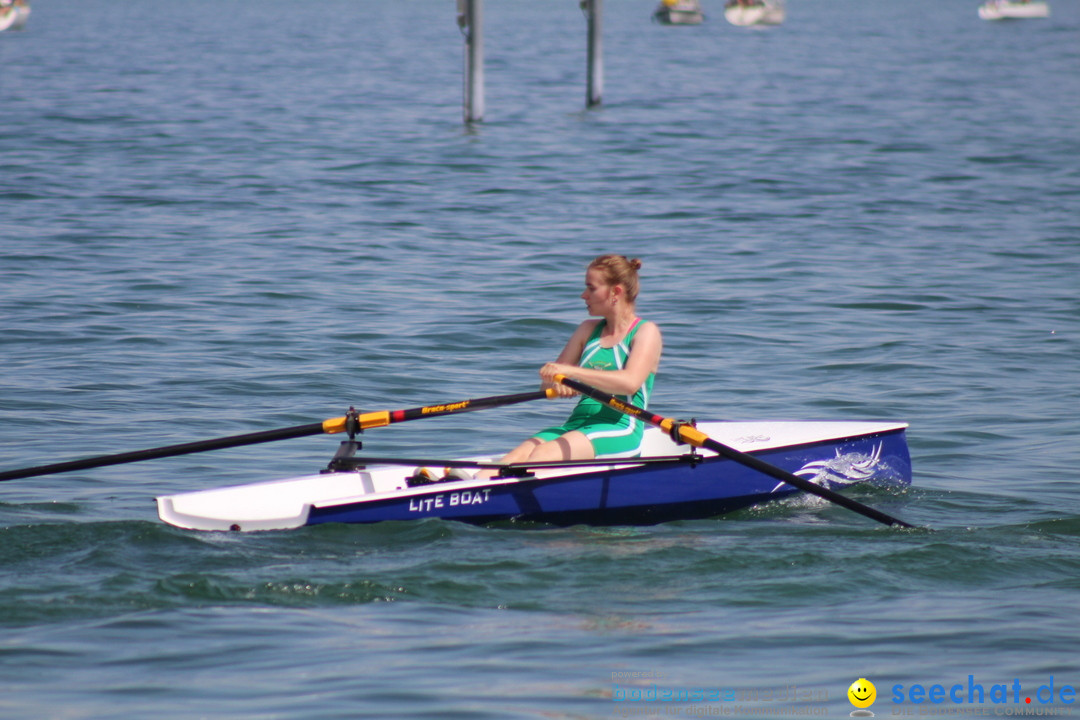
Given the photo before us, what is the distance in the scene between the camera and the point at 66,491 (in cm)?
704

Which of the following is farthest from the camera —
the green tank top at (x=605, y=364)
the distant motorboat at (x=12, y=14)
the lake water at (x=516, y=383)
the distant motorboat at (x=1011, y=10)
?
the distant motorboat at (x=1011, y=10)

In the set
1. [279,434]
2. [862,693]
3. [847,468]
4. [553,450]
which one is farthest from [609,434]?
[862,693]

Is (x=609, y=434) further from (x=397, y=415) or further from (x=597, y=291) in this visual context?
(x=397, y=415)

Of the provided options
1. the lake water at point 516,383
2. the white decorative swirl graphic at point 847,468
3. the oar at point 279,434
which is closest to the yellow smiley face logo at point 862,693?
the lake water at point 516,383

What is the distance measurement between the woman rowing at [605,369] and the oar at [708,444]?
0.53 ft

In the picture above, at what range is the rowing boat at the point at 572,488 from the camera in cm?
616

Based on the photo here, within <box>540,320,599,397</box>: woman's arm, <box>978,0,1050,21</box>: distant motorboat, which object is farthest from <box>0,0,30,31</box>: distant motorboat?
<box>540,320,599,397</box>: woman's arm

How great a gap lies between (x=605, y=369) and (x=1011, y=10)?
7265 cm

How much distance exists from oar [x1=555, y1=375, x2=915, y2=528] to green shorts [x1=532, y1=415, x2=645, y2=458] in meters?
0.41

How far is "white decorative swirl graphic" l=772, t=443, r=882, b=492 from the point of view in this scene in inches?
283

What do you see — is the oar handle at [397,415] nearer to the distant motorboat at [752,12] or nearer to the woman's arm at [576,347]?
the woman's arm at [576,347]

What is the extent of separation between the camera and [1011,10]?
72.3 m

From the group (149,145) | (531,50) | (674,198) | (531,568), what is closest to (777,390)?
(531,568)

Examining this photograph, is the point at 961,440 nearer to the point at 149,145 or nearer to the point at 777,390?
the point at 777,390
